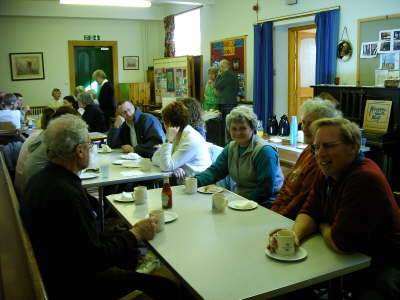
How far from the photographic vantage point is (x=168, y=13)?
11328 millimetres

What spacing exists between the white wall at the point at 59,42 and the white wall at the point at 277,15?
2638mm

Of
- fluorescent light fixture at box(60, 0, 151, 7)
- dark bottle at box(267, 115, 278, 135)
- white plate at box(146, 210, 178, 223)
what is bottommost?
white plate at box(146, 210, 178, 223)

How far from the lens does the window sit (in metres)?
10.3

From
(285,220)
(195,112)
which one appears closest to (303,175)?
(285,220)

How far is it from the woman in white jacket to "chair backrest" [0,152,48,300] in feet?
4.82

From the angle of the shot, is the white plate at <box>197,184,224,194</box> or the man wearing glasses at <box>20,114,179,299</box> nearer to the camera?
the man wearing glasses at <box>20,114,179,299</box>

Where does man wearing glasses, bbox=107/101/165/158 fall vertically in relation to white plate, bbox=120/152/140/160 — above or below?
above

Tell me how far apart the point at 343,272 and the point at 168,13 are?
34.6 ft

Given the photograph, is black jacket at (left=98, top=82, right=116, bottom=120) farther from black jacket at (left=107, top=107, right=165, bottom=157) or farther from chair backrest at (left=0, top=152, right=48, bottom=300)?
chair backrest at (left=0, top=152, right=48, bottom=300)

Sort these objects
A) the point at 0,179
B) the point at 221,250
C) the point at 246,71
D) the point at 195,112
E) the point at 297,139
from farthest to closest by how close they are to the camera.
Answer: the point at 246,71 → the point at 297,139 → the point at 195,112 → the point at 0,179 → the point at 221,250

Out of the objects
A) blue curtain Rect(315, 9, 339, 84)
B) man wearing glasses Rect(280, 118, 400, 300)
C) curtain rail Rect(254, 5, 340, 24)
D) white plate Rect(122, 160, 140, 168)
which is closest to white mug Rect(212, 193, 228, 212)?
man wearing glasses Rect(280, 118, 400, 300)

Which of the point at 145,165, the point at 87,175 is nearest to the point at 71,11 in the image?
the point at 145,165

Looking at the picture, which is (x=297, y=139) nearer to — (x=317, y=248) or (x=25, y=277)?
(x=317, y=248)

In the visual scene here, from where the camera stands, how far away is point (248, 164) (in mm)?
2934
